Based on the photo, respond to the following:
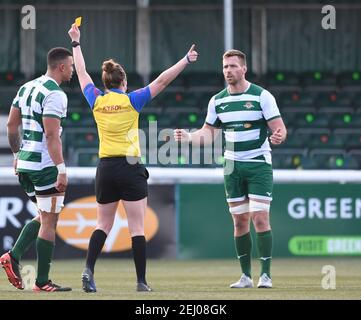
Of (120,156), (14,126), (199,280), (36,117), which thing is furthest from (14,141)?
(199,280)

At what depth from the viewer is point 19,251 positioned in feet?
34.8

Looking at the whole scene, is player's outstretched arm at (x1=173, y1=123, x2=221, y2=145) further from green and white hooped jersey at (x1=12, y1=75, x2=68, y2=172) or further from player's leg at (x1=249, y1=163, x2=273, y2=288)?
green and white hooped jersey at (x1=12, y1=75, x2=68, y2=172)

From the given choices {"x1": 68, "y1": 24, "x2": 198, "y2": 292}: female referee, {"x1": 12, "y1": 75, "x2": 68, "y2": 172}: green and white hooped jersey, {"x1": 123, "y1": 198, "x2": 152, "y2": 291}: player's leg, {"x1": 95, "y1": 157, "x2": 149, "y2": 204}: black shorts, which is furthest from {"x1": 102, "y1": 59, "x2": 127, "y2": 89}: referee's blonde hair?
{"x1": 123, "y1": 198, "x2": 152, "y2": 291}: player's leg

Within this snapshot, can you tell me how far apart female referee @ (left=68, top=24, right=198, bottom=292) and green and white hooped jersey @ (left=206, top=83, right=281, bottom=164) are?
963mm

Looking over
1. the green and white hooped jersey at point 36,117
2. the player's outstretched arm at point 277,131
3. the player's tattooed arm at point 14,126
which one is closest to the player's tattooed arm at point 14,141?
the player's tattooed arm at point 14,126

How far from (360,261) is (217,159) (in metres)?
4.62

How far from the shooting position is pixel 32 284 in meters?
11.2

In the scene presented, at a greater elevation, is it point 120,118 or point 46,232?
point 120,118

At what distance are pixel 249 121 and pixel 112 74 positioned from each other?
1.52m

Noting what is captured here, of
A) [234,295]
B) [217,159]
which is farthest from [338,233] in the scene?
[234,295]

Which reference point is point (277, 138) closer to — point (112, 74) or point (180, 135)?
point (180, 135)

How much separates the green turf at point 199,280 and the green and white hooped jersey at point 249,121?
1.25 m

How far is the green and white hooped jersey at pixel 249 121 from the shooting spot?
11.0m

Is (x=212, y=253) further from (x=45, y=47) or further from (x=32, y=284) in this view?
(x=45, y=47)
